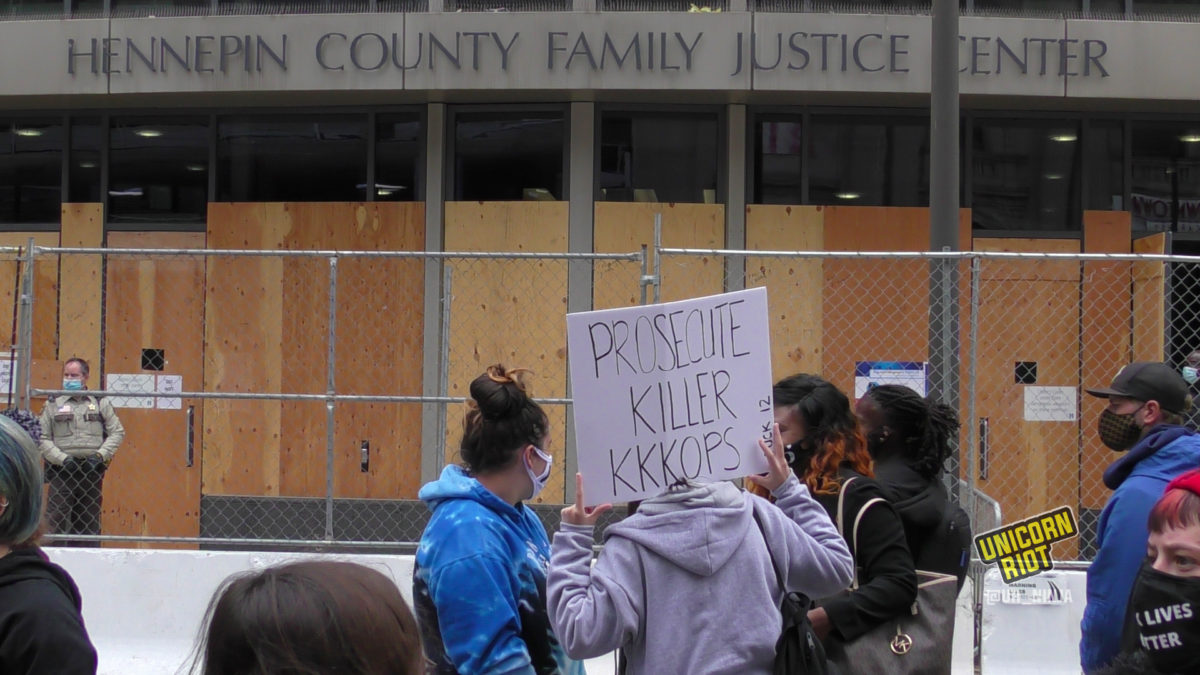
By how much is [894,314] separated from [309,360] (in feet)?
18.7

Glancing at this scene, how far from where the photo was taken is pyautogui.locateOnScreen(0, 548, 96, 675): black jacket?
2463 millimetres

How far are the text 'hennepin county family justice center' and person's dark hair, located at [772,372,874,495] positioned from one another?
21.5ft

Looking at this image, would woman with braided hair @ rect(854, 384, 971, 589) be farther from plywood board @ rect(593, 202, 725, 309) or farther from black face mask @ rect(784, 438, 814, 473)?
plywood board @ rect(593, 202, 725, 309)

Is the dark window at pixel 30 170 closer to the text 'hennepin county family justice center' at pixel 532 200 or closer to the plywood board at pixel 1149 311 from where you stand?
the text 'hennepin county family justice center' at pixel 532 200

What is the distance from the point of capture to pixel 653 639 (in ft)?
9.76

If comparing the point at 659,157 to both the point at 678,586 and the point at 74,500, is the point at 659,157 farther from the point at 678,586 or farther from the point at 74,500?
the point at 678,586

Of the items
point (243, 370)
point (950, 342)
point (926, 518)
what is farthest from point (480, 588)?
point (243, 370)

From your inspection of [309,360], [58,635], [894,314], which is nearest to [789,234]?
[894,314]

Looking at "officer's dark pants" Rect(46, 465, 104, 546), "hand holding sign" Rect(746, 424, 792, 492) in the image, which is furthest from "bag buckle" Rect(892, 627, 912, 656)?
"officer's dark pants" Rect(46, 465, 104, 546)

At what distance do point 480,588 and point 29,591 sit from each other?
1.09 meters

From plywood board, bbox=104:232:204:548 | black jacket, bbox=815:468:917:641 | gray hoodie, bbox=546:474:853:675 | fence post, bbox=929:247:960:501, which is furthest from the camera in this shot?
plywood board, bbox=104:232:204:548

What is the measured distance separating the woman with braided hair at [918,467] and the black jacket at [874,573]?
32 centimetres

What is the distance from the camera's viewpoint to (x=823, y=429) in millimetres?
4156

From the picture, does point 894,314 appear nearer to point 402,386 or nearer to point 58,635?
point 402,386
